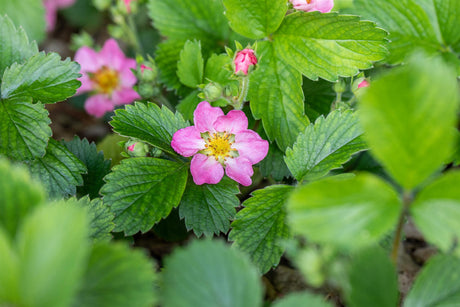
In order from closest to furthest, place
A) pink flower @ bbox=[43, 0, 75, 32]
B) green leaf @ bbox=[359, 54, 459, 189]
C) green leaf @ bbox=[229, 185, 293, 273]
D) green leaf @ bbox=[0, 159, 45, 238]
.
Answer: green leaf @ bbox=[359, 54, 459, 189] < green leaf @ bbox=[0, 159, 45, 238] < green leaf @ bbox=[229, 185, 293, 273] < pink flower @ bbox=[43, 0, 75, 32]

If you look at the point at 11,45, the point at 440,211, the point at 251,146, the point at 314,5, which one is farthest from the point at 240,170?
the point at 11,45

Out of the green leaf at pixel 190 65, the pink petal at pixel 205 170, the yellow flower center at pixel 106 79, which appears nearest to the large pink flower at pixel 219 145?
the pink petal at pixel 205 170

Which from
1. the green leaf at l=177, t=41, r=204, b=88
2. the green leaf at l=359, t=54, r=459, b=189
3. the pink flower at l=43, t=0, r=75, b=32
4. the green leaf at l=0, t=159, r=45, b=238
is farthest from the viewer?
the pink flower at l=43, t=0, r=75, b=32

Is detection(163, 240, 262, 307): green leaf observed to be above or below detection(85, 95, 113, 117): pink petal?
above

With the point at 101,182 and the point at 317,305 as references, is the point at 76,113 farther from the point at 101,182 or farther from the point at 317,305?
the point at 317,305

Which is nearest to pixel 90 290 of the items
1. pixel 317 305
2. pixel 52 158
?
pixel 317 305

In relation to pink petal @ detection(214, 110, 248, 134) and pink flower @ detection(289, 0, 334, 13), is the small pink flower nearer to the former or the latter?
pink petal @ detection(214, 110, 248, 134)

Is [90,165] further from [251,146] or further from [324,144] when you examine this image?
[324,144]

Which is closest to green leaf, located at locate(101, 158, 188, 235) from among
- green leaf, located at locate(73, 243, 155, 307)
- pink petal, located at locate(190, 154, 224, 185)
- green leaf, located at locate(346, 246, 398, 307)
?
pink petal, located at locate(190, 154, 224, 185)
